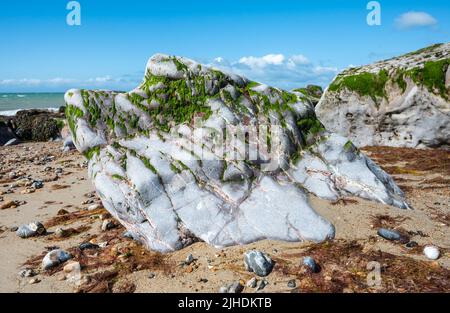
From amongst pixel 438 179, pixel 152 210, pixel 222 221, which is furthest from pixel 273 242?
pixel 438 179

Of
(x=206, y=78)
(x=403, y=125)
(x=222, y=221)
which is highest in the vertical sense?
(x=206, y=78)

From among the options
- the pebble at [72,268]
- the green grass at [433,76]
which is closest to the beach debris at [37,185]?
Answer: the pebble at [72,268]

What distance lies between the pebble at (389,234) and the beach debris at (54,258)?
17.9ft

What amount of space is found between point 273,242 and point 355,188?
253 cm

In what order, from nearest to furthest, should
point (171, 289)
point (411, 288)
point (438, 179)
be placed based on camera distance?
point (411, 288) < point (171, 289) < point (438, 179)

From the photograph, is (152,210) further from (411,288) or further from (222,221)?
(411,288)

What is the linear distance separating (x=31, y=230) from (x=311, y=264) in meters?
5.66

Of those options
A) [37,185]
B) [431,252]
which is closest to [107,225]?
[37,185]

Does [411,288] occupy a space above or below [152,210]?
below

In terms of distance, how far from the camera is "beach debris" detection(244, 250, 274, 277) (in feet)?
17.0

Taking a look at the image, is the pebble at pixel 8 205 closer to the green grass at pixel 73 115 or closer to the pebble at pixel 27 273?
the green grass at pixel 73 115

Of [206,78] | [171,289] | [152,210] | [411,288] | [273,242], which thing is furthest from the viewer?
[206,78]

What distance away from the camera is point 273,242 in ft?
19.7
